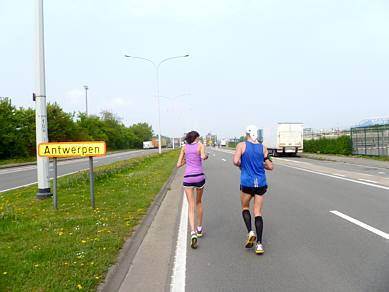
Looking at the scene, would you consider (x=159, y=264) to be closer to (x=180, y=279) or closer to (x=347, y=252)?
(x=180, y=279)

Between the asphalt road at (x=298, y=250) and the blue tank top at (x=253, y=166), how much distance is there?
101cm

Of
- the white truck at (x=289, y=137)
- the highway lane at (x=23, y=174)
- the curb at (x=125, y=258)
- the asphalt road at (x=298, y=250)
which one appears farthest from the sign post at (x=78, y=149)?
the white truck at (x=289, y=137)

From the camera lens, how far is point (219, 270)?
374 centimetres

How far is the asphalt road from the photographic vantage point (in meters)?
3.35

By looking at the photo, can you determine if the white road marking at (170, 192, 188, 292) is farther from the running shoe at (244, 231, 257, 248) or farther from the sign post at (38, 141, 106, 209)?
the sign post at (38, 141, 106, 209)

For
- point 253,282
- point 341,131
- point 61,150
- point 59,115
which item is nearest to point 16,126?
point 59,115

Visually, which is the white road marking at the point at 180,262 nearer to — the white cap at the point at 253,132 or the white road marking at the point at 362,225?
the white cap at the point at 253,132

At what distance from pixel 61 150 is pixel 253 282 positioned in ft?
17.7

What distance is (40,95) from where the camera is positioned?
26.5 feet

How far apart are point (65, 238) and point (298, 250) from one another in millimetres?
3551

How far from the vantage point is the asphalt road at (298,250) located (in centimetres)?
335

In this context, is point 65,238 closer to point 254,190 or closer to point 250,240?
point 250,240

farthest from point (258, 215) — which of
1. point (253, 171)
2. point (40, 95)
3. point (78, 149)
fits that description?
point (40, 95)

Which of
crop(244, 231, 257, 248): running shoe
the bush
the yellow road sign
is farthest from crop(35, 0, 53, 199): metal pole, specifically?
the bush
